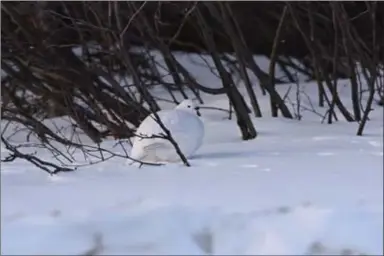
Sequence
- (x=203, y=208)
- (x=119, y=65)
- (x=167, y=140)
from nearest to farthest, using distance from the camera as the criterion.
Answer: (x=203, y=208), (x=167, y=140), (x=119, y=65)

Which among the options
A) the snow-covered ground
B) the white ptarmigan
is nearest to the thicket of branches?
the white ptarmigan

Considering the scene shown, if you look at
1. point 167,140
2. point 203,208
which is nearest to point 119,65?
point 167,140

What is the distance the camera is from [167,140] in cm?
238

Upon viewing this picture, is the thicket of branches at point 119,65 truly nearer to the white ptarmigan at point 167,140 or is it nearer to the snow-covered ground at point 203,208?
the white ptarmigan at point 167,140

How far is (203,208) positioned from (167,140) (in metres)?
0.57

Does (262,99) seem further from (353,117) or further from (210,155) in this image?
(210,155)

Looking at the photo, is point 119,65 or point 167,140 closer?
point 167,140

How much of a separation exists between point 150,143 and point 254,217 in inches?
25.3

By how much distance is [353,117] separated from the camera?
3588 mm

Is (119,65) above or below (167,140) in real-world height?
above

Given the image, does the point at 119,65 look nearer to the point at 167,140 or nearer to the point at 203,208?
the point at 167,140

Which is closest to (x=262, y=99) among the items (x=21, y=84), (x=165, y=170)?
(x=21, y=84)

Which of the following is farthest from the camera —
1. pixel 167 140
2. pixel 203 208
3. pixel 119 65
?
pixel 119 65

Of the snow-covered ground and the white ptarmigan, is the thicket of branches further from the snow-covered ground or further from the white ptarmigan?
the snow-covered ground
